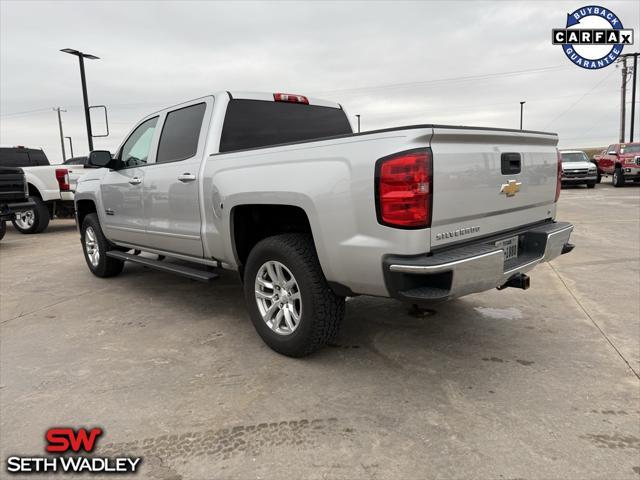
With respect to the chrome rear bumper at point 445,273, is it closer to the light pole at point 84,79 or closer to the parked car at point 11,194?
the parked car at point 11,194

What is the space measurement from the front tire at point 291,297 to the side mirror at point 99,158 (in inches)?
95.7

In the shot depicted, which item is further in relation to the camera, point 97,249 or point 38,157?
point 38,157

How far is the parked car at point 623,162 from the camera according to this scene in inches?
736

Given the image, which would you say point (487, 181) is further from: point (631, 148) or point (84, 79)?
point (631, 148)

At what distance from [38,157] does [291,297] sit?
12247 mm

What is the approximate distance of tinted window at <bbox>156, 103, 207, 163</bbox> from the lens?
13.5ft

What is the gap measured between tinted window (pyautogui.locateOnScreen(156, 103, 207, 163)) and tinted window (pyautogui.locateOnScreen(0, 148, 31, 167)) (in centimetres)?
963

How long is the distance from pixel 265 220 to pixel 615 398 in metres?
2.55

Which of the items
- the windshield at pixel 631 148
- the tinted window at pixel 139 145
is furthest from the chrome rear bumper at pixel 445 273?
the windshield at pixel 631 148

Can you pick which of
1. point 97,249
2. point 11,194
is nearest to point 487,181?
point 97,249

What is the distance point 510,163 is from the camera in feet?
10.3

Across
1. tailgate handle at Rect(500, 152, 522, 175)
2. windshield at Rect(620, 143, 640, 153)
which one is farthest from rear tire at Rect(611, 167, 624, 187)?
tailgate handle at Rect(500, 152, 522, 175)

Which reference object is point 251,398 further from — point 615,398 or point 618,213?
point 618,213

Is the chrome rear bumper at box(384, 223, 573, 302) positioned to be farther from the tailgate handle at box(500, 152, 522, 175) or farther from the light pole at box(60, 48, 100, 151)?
the light pole at box(60, 48, 100, 151)
